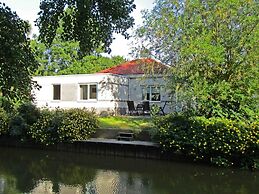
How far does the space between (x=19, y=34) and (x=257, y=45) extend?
10.1 m

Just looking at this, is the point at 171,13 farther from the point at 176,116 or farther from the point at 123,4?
the point at 123,4

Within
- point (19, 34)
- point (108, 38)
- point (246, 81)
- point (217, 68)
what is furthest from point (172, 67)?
point (19, 34)

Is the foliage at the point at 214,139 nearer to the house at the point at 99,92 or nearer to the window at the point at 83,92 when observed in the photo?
the house at the point at 99,92

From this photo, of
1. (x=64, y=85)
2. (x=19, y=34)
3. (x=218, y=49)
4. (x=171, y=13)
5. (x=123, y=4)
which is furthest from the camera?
(x=64, y=85)

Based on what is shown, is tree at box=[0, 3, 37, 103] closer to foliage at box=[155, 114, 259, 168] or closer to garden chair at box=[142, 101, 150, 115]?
foliage at box=[155, 114, 259, 168]

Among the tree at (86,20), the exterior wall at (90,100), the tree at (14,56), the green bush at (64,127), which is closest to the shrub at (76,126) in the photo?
the green bush at (64,127)

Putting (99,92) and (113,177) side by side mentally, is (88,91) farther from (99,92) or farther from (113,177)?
(113,177)

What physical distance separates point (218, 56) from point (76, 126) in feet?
21.2

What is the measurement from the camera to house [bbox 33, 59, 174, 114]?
2242 cm

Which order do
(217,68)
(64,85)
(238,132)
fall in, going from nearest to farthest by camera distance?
(238,132), (217,68), (64,85)

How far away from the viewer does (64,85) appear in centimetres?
2356

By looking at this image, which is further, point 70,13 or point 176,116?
point 176,116

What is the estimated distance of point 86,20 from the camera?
15.7 ft

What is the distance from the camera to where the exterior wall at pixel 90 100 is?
22406mm
